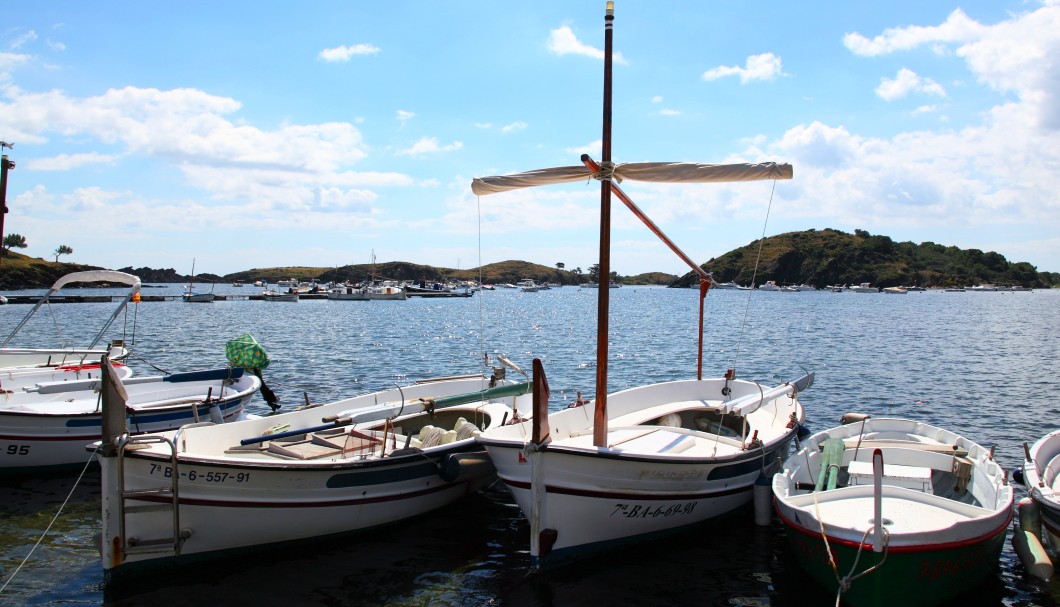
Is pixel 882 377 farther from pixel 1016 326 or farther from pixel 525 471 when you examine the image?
pixel 1016 326

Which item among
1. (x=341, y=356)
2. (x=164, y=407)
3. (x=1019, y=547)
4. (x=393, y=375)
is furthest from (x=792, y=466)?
(x=341, y=356)

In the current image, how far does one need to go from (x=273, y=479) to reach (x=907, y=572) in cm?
866

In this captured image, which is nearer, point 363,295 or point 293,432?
point 293,432

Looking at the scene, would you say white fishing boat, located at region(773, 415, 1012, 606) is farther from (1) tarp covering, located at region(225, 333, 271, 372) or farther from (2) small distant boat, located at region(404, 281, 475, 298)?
(2) small distant boat, located at region(404, 281, 475, 298)

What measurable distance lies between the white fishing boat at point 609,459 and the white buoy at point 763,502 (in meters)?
0.23

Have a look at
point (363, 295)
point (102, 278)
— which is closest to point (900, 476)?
point (102, 278)

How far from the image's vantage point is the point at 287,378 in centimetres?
3103

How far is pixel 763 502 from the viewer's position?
12383 millimetres

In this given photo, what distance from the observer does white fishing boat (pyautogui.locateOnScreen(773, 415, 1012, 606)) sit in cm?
824

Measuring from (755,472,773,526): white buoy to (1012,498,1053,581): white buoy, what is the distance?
3622 millimetres

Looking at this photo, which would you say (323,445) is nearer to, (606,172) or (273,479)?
(273,479)

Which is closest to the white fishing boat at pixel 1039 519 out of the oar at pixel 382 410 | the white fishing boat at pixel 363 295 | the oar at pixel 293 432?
the oar at pixel 382 410

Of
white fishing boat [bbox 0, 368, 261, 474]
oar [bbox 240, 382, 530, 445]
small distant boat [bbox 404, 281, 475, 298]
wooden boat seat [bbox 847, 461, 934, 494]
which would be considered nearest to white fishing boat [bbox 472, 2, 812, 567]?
oar [bbox 240, 382, 530, 445]

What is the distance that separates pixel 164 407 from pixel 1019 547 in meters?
16.2
